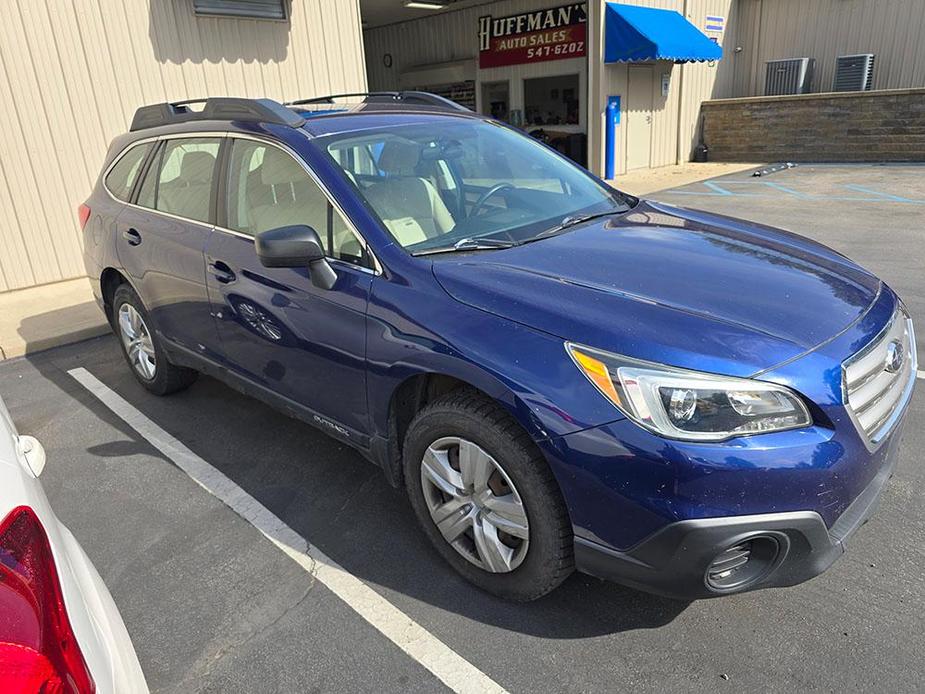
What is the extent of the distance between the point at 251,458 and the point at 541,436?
2.14 metres

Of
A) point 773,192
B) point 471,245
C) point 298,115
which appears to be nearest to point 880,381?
point 471,245

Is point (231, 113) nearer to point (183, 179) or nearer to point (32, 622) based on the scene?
point (183, 179)

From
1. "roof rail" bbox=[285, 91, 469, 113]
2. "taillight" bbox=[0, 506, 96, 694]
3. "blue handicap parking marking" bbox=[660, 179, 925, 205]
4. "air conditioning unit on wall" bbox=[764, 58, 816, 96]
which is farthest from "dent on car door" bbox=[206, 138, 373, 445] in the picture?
"air conditioning unit on wall" bbox=[764, 58, 816, 96]

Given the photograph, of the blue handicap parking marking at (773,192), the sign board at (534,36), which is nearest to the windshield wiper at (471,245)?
the blue handicap parking marking at (773,192)

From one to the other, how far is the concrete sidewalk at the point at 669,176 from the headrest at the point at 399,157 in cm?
1024

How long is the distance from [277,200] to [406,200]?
0.68m

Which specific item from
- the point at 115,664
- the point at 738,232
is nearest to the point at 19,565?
the point at 115,664

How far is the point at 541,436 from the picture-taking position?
2.18m

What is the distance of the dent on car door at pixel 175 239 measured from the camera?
367cm

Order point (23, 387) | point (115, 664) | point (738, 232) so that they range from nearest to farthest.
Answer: point (115, 664)
point (738, 232)
point (23, 387)

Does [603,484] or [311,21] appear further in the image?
[311,21]

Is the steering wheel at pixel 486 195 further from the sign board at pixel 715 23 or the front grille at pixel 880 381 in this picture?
the sign board at pixel 715 23

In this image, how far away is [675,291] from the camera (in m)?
2.41

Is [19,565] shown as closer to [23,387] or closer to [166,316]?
[166,316]
